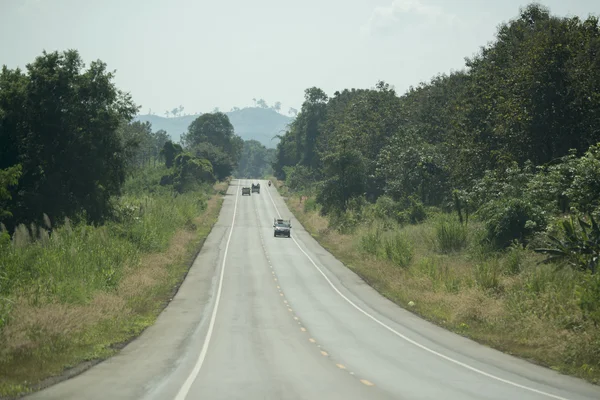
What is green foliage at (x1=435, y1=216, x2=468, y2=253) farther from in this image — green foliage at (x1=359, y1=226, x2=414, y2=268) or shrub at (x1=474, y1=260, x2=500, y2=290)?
shrub at (x1=474, y1=260, x2=500, y2=290)

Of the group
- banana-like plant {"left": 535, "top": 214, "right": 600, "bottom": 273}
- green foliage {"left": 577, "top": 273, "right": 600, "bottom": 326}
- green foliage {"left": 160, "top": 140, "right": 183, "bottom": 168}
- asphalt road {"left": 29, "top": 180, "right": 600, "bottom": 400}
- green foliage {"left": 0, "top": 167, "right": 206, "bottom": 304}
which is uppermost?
green foliage {"left": 160, "top": 140, "right": 183, "bottom": 168}

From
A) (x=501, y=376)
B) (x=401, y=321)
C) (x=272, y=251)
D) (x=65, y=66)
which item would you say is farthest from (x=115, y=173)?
(x=501, y=376)

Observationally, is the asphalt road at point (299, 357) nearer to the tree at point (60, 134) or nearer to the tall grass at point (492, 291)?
the tall grass at point (492, 291)

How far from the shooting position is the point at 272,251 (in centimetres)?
4812

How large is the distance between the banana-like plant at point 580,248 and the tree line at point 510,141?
134 inches

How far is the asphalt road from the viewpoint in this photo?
12086 millimetres

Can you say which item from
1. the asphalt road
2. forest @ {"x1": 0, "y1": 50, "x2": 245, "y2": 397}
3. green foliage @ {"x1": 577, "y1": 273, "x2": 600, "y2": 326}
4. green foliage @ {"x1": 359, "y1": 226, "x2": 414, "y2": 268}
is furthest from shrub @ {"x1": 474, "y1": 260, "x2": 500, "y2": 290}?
forest @ {"x1": 0, "y1": 50, "x2": 245, "y2": 397}

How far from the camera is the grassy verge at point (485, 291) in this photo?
1697 cm

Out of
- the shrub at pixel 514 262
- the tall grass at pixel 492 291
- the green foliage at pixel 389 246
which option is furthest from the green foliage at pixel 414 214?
the shrub at pixel 514 262

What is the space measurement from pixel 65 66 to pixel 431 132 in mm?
45271

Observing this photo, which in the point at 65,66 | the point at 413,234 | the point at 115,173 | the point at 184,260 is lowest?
the point at 184,260

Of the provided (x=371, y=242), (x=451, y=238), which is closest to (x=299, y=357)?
(x=451, y=238)

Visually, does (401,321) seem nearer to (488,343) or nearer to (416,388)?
(488,343)

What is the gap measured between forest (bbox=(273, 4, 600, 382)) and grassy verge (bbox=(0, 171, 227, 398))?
11962mm
